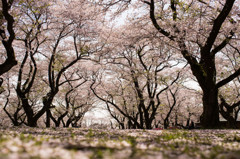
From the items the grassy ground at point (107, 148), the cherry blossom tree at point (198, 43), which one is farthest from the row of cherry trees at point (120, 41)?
the grassy ground at point (107, 148)

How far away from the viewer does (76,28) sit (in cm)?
1549

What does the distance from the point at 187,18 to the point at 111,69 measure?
595 inches

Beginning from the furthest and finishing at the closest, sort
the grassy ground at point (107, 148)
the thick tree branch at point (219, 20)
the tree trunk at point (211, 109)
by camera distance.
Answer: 1. the tree trunk at point (211, 109)
2. the thick tree branch at point (219, 20)
3. the grassy ground at point (107, 148)

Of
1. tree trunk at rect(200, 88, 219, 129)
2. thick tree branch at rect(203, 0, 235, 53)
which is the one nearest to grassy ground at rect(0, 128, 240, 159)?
tree trunk at rect(200, 88, 219, 129)

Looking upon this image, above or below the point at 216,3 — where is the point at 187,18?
below

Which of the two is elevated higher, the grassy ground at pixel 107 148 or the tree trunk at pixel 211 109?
the tree trunk at pixel 211 109

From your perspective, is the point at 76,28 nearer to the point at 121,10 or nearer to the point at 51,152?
the point at 121,10

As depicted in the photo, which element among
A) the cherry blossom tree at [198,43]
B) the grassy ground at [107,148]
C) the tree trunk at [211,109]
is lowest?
the grassy ground at [107,148]

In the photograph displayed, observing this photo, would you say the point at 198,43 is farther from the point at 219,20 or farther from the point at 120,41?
the point at 120,41

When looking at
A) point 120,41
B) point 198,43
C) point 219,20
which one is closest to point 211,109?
point 198,43

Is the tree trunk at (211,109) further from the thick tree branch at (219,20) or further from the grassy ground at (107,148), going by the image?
the grassy ground at (107,148)

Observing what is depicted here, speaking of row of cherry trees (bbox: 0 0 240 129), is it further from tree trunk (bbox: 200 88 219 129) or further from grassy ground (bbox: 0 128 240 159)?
grassy ground (bbox: 0 128 240 159)

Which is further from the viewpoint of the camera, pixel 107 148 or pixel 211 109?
pixel 211 109

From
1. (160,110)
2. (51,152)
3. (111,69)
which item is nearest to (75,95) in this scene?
(111,69)
